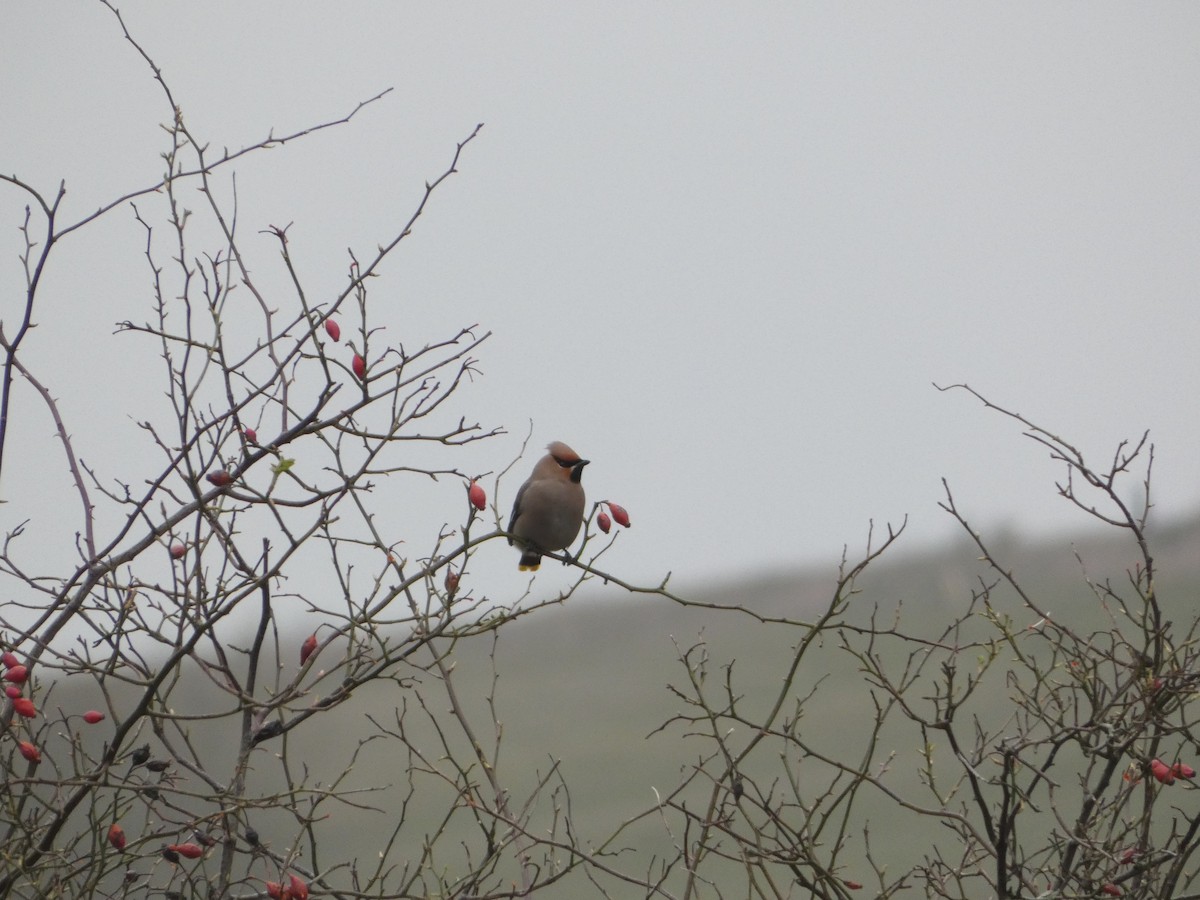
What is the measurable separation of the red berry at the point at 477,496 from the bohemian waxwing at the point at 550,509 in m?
1.78

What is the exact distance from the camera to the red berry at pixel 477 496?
2.85 m

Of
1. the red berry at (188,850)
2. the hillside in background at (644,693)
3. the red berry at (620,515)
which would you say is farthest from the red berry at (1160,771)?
the hillside in background at (644,693)

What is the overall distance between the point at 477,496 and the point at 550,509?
1879 mm

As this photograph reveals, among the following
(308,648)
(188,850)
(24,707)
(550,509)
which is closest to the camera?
(24,707)

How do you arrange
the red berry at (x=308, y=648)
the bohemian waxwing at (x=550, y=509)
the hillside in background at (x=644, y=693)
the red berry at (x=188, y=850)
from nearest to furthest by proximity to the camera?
the red berry at (x=188, y=850) < the red berry at (x=308, y=648) < the bohemian waxwing at (x=550, y=509) < the hillside in background at (x=644, y=693)

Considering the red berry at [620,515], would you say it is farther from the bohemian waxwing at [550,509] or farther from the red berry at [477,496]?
the bohemian waxwing at [550,509]

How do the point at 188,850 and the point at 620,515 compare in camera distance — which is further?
the point at 620,515

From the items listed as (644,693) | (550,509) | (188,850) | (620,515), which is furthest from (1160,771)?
(644,693)

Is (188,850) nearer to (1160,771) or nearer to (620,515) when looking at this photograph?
(620,515)

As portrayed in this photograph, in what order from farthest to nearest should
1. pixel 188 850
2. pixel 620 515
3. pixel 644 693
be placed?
1. pixel 644 693
2. pixel 620 515
3. pixel 188 850

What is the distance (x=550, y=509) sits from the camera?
475 centimetres

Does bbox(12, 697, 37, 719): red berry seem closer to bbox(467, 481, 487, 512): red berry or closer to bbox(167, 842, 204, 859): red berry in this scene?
bbox(167, 842, 204, 859): red berry

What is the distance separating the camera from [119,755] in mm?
2324

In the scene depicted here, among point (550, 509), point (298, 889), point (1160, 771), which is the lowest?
point (1160, 771)
